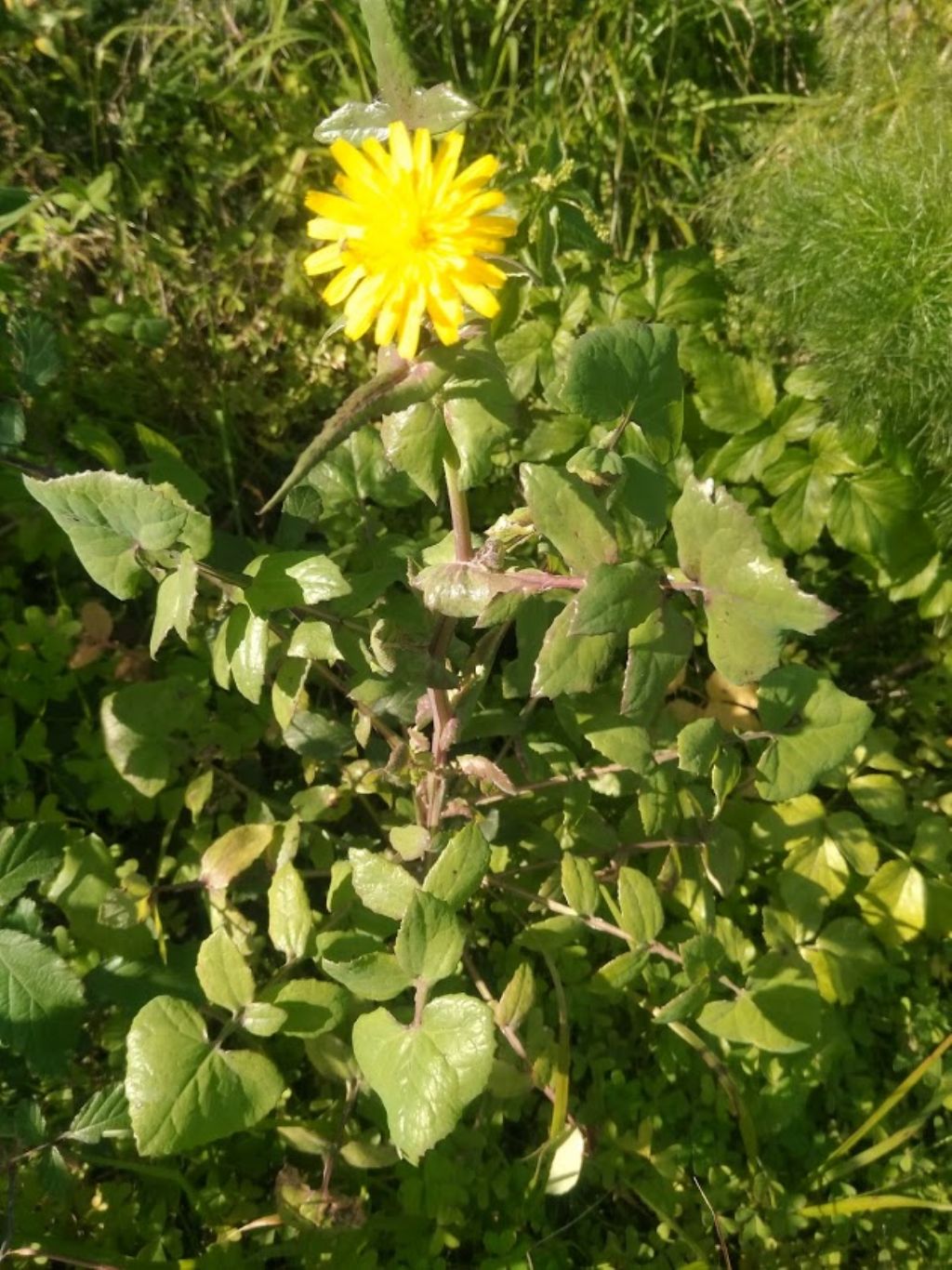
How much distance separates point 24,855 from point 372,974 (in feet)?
1.88

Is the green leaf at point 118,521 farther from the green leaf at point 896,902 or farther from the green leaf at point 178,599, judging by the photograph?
the green leaf at point 896,902

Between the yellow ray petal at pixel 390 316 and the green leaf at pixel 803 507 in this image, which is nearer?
the yellow ray petal at pixel 390 316

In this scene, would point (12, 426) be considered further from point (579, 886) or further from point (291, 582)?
point (579, 886)

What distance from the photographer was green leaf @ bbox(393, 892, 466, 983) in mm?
1083

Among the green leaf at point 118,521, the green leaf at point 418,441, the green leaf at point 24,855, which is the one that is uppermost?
the green leaf at point 418,441

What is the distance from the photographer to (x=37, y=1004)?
130 cm

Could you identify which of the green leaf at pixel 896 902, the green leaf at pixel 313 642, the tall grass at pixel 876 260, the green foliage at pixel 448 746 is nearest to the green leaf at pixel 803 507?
the green foliage at pixel 448 746

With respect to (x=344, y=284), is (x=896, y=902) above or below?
below

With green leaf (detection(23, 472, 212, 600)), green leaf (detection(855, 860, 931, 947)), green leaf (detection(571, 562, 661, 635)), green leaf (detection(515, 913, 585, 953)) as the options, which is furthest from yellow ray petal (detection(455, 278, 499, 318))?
green leaf (detection(855, 860, 931, 947))

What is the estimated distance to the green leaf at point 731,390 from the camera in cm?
182

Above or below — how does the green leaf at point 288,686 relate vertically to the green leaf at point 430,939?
above

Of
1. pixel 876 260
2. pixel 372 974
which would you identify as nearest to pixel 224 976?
pixel 372 974

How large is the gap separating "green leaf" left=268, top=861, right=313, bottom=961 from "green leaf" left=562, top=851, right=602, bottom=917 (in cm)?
36

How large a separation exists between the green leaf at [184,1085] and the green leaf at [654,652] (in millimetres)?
574
